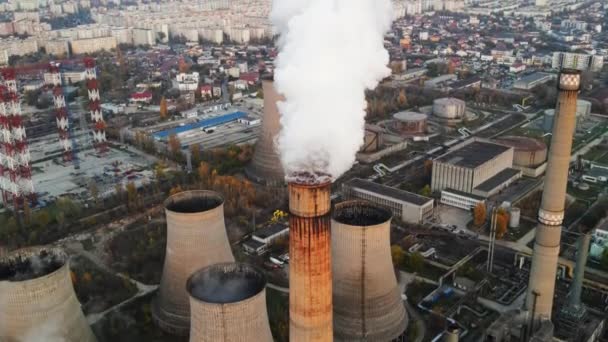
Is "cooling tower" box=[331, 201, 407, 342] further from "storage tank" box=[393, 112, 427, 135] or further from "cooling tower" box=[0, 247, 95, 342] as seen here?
"storage tank" box=[393, 112, 427, 135]

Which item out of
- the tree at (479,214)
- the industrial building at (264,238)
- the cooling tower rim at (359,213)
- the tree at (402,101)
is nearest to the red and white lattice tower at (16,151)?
the industrial building at (264,238)

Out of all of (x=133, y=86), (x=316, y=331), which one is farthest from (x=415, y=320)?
(x=133, y=86)

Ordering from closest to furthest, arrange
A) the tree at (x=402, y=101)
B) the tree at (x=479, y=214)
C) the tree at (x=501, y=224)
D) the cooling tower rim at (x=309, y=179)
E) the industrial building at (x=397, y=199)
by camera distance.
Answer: the cooling tower rim at (x=309, y=179)
the tree at (x=501, y=224)
the tree at (x=479, y=214)
the industrial building at (x=397, y=199)
the tree at (x=402, y=101)

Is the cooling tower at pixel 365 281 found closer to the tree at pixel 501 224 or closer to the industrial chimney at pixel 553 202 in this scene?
the industrial chimney at pixel 553 202

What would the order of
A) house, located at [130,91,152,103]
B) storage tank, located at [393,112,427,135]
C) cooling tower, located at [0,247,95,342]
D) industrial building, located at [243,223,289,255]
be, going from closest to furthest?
cooling tower, located at [0,247,95,342] → industrial building, located at [243,223,289,255] → storage tank, located at [393,112,427,135] → house, located at [130,91,152,103]

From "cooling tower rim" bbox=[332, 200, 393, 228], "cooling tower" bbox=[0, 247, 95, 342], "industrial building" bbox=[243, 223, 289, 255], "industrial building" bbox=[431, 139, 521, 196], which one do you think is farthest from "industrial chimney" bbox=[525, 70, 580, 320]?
"cooling tower" bbox=[0, 247, 95, 342]

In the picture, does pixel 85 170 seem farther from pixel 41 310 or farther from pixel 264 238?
pixel 41 310
